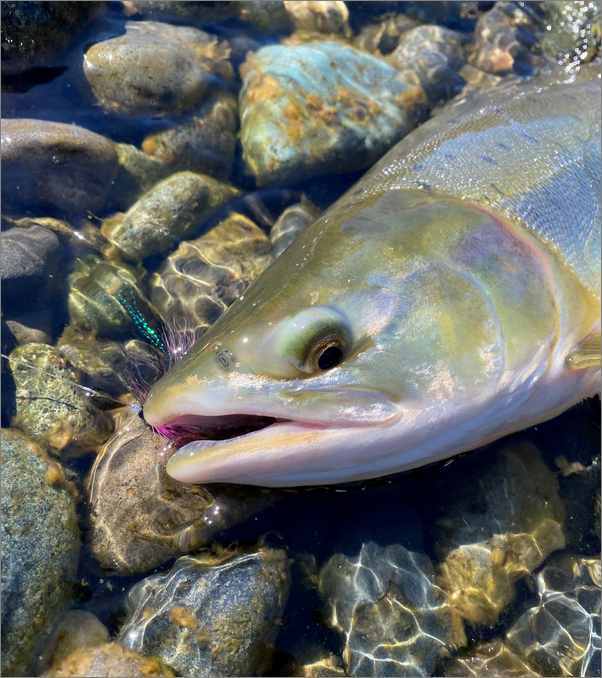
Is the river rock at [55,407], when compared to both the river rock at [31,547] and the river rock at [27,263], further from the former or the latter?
the river rock at [27,263]

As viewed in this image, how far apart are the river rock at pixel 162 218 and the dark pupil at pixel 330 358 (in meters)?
2.19

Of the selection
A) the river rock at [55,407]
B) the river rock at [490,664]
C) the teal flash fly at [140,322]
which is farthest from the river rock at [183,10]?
the river rock at [490,664]

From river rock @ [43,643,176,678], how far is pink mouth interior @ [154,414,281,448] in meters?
1.10

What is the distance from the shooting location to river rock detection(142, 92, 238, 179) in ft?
14.9

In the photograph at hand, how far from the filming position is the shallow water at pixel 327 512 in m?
3.07

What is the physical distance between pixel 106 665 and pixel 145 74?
396 cm

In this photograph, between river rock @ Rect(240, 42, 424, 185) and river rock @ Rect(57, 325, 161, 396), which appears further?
river rock @ Rect(240, 42, 424, 185)

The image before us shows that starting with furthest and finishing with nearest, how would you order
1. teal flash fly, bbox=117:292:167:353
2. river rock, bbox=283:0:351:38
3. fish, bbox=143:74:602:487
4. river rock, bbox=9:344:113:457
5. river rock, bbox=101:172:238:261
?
river rock, bbox=283:0:351:38, river rock, bbox=101:172:238:261, teal flash fly, bbox=117:292:167:353, river rock, bbox=9:344:113:457, fish, bbox=143:74:602:487

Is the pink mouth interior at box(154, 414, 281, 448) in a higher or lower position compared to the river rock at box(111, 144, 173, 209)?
lower

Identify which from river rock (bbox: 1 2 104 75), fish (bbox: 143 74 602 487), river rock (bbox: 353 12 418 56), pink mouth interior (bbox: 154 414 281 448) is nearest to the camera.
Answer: fish (bbox: 143 74 602 487)

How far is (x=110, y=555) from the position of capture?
3082 millimetres

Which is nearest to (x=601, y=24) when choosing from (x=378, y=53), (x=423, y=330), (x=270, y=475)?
(x=378, y=53)

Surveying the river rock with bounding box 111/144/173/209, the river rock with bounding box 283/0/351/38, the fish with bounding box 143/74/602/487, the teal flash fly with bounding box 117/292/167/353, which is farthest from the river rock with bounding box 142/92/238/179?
the fish with bounding box 143/74/602/487

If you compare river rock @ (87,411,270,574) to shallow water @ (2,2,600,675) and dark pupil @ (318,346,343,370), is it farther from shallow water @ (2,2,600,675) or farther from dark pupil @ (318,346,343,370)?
dark pupil @ (318,346,343,370)
